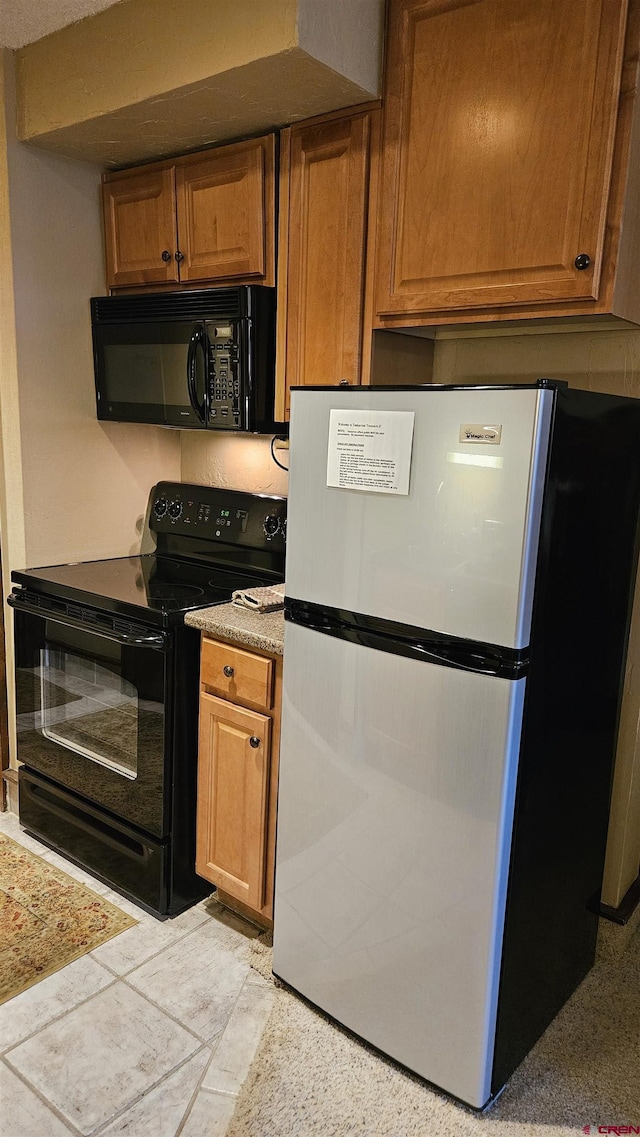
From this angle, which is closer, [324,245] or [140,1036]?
[140,1036]

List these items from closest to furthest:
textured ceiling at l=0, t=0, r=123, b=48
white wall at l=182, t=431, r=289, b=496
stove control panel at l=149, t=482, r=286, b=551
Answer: textured ceiling at l=0, t=0, r=123, b=48 → stove control panel at l=149, t=482, r=286, b=551 → white wall at l=182, t=431, r=289, b=496

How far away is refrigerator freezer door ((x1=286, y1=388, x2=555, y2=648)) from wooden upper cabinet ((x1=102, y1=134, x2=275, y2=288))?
2.58 feet

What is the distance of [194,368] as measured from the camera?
7.67 feet

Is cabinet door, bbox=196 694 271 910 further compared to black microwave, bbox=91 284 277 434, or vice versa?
black microwave, bbox=91 284 277 434

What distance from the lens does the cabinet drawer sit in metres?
1.95

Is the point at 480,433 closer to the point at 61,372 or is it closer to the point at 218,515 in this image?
the point at 218,515

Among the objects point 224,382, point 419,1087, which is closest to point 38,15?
point 224,382

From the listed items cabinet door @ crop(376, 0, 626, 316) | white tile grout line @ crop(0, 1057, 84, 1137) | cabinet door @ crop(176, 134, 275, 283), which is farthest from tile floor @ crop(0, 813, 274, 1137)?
cabinet door @ crop(176, 134, 275, 283)

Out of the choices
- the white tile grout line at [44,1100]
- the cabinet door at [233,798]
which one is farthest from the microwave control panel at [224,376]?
the white tile grout line at [44,1100]

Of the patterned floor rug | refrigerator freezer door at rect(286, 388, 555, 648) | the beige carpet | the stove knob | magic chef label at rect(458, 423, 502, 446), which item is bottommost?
the patterned floor rug

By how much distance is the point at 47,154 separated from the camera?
246 cm

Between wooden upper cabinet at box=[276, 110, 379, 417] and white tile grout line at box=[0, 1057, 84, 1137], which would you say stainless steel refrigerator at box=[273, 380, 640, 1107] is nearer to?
wooden upper cabinet at box=[276, 110, 379, 417]

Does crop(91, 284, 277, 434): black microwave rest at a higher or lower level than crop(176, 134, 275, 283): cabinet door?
lower

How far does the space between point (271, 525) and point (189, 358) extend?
58 cm
